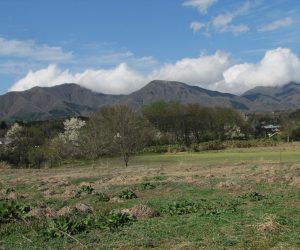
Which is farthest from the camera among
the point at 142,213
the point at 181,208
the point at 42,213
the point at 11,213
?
the point at 181,208

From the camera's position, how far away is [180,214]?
46.4 ft

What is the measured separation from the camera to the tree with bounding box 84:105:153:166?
54250mm

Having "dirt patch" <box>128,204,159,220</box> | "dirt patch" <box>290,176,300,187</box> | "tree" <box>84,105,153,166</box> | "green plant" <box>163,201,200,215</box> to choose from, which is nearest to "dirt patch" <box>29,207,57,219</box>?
"dirt patch" <box>128,204,159,220</box>

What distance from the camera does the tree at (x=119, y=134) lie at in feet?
178

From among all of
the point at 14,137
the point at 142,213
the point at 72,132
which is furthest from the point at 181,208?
the point at 14,137

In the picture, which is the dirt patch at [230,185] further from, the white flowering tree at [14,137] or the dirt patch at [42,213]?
the white flowering tree at [14,137]

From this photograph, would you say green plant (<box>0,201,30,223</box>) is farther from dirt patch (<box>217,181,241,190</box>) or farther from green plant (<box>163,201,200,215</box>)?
dirt patch (<box>217,181,241,190</box>)

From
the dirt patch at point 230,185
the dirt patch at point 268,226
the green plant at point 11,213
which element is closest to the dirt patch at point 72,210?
the green plant at point 11,213

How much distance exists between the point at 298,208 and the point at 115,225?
571 centimetres

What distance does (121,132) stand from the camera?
181 feet

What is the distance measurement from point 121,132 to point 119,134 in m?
1.68

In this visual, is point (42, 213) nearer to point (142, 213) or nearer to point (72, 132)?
point (142, 213)

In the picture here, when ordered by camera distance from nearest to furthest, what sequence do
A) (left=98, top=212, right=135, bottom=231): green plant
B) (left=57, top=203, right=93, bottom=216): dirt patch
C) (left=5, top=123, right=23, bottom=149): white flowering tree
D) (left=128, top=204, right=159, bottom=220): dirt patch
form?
1. (left=98, top=212, right=135, bottom=231): green plant
2. (left=128, top=204, right=159, bottom=220): dirt patch
3. (left=57, top=203, right=93, bottom=216): dirt patch
4. (left=5, top=123, right=23, bottom=149): white flowering tree

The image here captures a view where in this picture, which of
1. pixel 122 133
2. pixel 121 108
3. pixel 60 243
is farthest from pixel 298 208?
pixel 121 108
